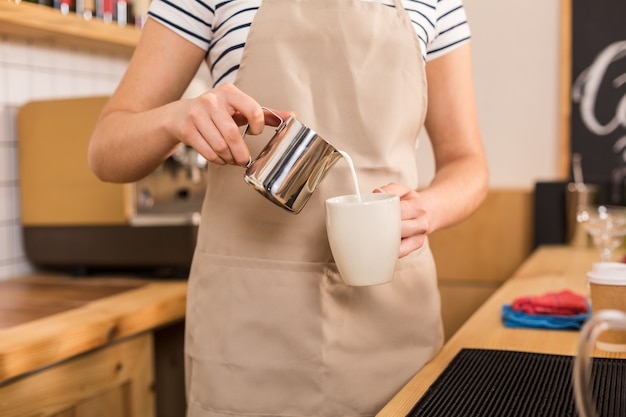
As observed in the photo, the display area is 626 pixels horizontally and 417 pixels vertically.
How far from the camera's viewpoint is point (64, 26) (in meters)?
2.02

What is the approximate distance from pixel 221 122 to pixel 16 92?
5.10 ft

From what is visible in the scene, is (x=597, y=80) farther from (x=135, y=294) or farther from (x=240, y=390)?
(x=240, y=390)

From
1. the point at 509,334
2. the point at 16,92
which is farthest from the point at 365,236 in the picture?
the point at 16,92

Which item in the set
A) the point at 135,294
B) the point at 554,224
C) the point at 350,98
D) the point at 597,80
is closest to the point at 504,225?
the point at 554,224

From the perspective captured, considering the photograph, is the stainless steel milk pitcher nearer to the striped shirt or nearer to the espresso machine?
the striped shirt

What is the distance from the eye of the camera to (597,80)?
9.19ft

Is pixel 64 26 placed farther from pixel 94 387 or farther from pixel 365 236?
pixel 365 236

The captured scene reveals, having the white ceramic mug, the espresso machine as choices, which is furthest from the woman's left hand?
the espresso machine

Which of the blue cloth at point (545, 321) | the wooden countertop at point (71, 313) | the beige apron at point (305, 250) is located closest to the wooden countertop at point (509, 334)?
the blue cloth at point (545, 321)

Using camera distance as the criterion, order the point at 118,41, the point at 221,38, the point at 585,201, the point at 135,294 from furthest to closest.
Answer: the point at 585,201, the point at 118,41, the point at 135,294, the point at 221,38

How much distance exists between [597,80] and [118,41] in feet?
5.65

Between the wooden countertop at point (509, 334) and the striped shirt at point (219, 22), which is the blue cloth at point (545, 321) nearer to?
the wooden countertop at point (509, 334)

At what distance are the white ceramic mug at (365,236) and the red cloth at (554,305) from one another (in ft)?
1.77

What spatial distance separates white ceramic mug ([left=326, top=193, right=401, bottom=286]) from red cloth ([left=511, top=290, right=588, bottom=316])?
54 centimetres
